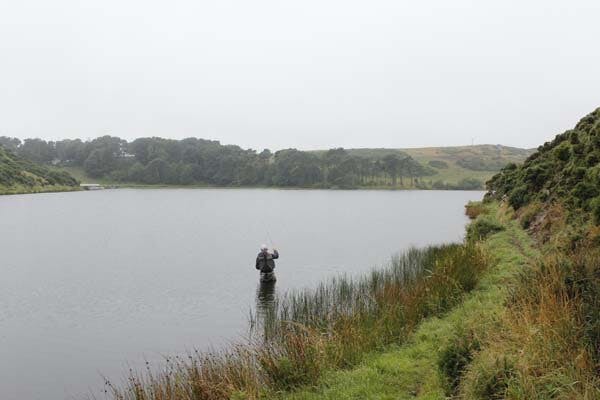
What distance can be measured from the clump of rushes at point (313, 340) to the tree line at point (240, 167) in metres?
147

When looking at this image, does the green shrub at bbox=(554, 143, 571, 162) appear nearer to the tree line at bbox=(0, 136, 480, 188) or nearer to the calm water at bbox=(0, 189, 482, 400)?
the calm water at bbox=(0, 189, 482, 400)

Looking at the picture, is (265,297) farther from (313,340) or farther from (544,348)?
(544,348)

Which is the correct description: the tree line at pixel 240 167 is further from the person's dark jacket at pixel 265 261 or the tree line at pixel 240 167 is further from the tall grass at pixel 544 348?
the tall grass at pixel 544 348

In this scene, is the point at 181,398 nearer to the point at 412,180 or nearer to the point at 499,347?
the point at 499,347

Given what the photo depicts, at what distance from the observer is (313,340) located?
1010 centimetres

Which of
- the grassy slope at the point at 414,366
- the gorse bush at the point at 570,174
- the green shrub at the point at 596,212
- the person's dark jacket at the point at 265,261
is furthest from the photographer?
the person's dark jacket at the point at 265,261

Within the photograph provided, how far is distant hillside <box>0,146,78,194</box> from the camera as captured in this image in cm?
11094

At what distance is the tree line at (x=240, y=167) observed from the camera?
168m

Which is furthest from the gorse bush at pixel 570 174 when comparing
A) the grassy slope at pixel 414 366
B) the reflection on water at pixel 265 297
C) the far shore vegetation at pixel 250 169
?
the far shore vegetation at pixel 250 169

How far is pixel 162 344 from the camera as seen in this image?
15.4 metres

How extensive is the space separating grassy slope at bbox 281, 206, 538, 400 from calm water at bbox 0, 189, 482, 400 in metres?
7.14

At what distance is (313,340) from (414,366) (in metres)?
2.15

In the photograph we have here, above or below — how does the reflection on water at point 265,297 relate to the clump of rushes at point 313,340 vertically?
below

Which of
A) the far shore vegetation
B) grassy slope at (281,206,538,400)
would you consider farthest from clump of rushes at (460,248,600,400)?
the far shore vegetation
